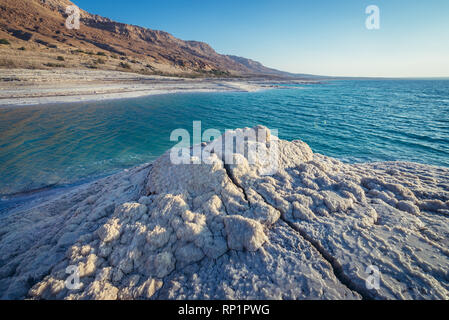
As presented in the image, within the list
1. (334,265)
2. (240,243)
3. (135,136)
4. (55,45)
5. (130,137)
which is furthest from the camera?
(55,45)

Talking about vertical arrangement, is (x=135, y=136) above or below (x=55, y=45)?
below

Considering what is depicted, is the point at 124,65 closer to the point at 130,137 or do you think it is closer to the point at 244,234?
the point at 130,137

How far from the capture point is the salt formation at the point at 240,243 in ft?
7.80

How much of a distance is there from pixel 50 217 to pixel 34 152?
8.69 metres

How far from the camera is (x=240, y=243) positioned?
282 cm

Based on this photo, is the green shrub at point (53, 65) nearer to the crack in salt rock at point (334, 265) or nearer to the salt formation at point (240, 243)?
the salt formation at point (240, 243)

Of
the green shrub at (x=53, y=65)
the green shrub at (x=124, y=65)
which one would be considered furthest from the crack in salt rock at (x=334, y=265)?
the green shrub at (x=124, y=65)

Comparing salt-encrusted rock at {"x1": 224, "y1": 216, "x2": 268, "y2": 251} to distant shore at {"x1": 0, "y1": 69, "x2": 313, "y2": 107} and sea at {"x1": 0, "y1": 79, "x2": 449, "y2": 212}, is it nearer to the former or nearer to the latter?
sea at {"x1": 0, "y1": 79, "x2": 449, "y2": 212}

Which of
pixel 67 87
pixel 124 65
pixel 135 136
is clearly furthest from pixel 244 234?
pixel 124 65

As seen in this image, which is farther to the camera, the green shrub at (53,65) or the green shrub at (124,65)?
the green shrub at (124,65)

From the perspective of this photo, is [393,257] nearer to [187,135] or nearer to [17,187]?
[17,187]

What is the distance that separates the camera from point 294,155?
5.07m

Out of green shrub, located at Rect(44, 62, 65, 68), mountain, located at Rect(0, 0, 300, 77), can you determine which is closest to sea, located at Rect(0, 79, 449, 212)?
green shrub, located at Rect(44, 62, 65, 68)
